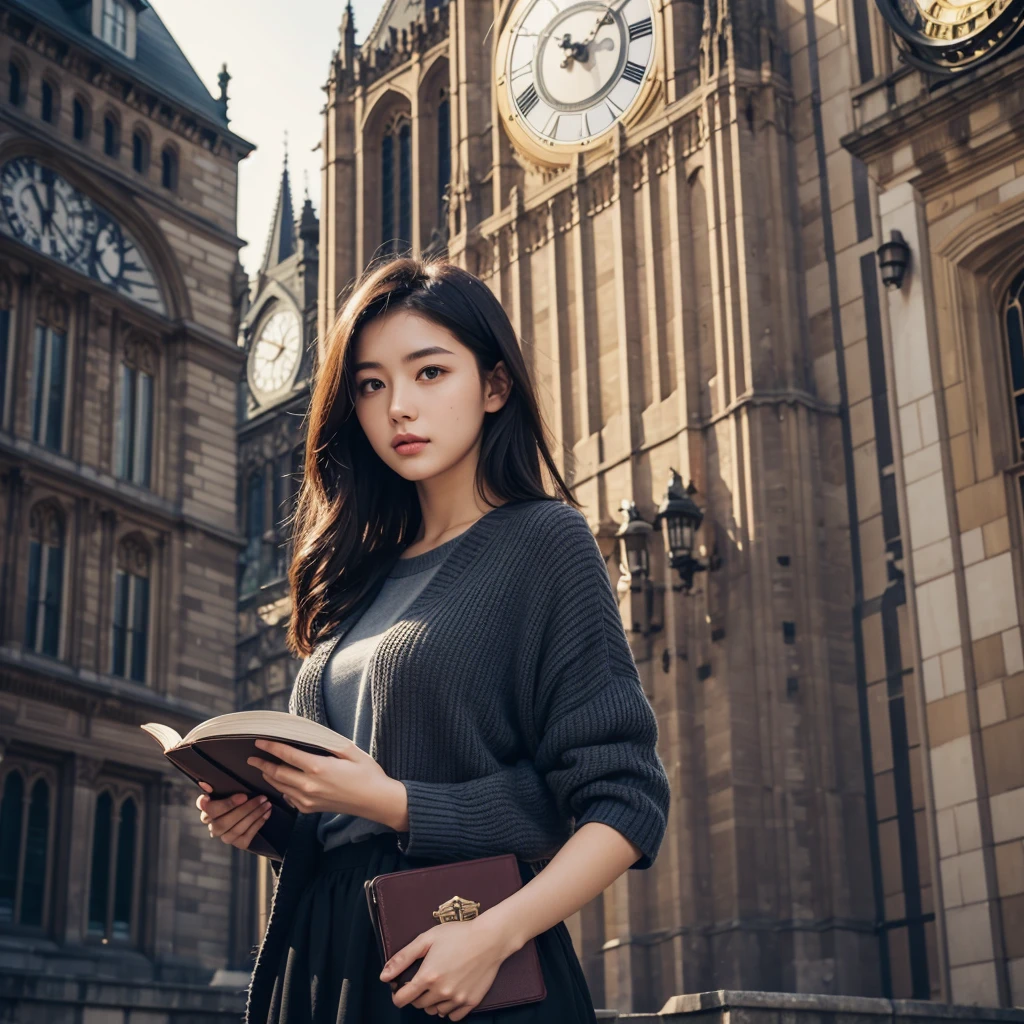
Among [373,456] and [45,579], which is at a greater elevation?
[45,579]

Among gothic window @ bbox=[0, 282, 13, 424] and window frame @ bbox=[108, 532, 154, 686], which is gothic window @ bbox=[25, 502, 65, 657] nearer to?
window frame @ bbox=[108, 532, 154, 686]

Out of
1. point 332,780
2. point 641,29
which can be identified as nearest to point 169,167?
point 641,29

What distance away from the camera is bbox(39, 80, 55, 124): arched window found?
28219 millimetres

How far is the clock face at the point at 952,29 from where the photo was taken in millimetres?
16641

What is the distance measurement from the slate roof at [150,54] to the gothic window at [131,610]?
7891mm

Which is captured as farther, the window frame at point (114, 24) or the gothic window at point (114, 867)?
the window frame at point (114, 24)

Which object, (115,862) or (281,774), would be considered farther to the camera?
(115,862)

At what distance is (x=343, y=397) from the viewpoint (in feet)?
10.8

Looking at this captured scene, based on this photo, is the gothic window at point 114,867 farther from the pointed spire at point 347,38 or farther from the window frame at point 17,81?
the pointed spire at point 347,38

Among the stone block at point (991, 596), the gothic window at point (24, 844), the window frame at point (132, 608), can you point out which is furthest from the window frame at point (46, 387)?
the stone block at point (991, 596)

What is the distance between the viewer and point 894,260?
16.2 metres

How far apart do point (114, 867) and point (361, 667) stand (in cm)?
2374

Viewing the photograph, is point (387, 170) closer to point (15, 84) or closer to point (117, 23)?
point (117, 23)

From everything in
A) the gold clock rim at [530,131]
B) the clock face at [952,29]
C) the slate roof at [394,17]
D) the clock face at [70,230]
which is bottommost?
the clock face at [952,29]
